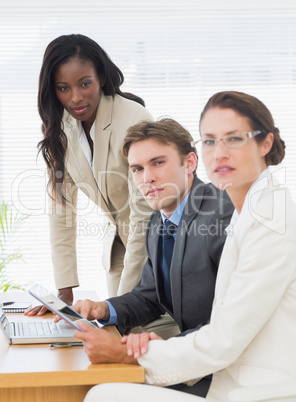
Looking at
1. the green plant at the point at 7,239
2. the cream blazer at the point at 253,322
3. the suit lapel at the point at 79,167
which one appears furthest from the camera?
the green plant at the point at 7,239

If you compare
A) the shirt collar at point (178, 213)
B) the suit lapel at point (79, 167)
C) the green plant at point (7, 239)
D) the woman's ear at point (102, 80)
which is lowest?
the green plant at point (7, 239)

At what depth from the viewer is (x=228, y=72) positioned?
4.91 meters

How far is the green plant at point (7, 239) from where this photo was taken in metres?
4.60

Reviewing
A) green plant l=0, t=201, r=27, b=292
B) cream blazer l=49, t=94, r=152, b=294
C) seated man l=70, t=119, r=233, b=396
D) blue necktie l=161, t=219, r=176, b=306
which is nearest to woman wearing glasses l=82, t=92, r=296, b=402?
seated man l=70, t=119, r=233, b=396

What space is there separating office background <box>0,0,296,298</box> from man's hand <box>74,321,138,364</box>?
134 inches

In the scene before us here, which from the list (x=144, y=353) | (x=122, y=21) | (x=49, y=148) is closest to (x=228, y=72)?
(x=122, y=21)

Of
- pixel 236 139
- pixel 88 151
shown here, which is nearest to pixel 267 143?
pixel 236 139

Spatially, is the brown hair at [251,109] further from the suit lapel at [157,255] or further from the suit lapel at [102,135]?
the suit lapel at [102,135]

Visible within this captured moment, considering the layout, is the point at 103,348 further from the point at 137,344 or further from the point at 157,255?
the point at 157,255

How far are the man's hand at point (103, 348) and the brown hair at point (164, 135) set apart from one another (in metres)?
0.87

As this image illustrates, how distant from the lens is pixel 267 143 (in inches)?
59.8

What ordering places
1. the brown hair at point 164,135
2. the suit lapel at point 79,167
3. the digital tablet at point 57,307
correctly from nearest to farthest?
the digital tablet at point 57,307
the brown hair at point 164,135
the suit lapel at point 79,167

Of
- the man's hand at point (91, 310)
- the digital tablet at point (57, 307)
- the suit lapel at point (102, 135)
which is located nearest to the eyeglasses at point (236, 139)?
the digital tablet at point (57, 307)

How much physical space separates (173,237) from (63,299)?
0.69 metres
